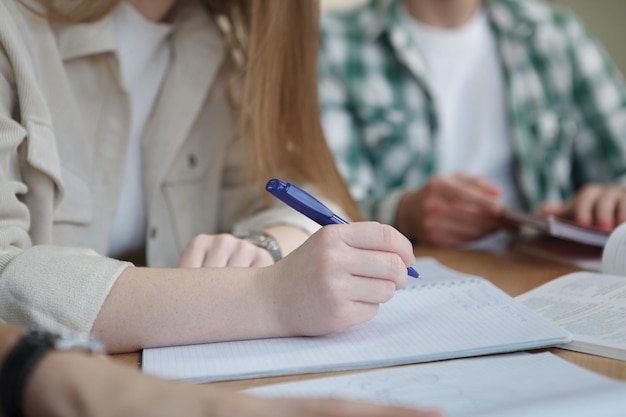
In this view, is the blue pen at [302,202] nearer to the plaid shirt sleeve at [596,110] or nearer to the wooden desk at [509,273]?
the wooden desk at [509,273]

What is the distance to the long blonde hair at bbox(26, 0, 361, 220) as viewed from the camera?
43.2 inches

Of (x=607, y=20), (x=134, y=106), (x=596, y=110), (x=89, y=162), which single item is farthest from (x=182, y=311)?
(x=607, y=20)

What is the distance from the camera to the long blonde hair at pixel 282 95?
3.60ft

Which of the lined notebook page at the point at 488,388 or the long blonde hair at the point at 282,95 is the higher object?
the long blonde hair at the point at 282,95

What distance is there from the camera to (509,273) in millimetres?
991

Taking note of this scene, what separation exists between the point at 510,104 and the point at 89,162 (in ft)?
3.13

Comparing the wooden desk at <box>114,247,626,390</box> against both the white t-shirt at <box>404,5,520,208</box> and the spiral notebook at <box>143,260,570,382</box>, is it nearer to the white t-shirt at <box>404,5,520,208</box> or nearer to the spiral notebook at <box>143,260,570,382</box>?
the spiral notebook at <box>143,260,570,382</box>

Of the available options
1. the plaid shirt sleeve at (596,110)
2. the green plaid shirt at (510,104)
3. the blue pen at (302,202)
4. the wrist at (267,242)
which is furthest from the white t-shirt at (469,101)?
the blue pen at (302,202)

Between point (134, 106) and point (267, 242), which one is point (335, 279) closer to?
point (267, 242)

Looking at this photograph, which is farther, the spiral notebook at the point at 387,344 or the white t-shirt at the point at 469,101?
the white t-shirt at the point at 469,101

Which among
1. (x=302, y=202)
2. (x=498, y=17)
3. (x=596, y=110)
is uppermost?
(x=498, y=17)

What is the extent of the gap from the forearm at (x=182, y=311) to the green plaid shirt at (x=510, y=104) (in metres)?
0.93

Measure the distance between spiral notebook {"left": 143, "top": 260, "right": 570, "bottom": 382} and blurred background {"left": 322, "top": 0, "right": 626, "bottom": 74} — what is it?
166 cm

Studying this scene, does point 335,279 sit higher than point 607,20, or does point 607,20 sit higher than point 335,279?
point 607,20
